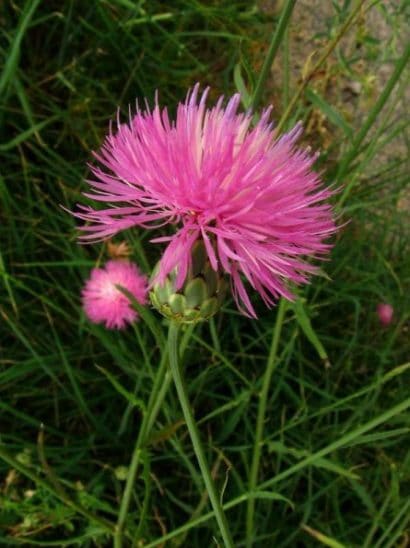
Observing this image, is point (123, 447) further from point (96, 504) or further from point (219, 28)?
point (219, 28)

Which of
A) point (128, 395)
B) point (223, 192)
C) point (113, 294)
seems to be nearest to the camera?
point (223, 192)

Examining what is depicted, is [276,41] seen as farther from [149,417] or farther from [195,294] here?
[149,417]

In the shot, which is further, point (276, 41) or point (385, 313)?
point (385, 313)

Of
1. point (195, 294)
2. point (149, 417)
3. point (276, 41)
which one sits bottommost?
point (149, 417)

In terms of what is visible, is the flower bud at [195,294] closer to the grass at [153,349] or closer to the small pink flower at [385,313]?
the grass at [153,349]

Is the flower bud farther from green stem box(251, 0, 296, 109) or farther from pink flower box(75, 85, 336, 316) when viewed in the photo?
green stem box(251, 0, 296, 109)

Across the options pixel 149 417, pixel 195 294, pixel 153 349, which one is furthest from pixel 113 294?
pixel 195 294

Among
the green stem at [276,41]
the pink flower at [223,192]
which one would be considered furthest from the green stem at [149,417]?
the green stem at [276,41]
